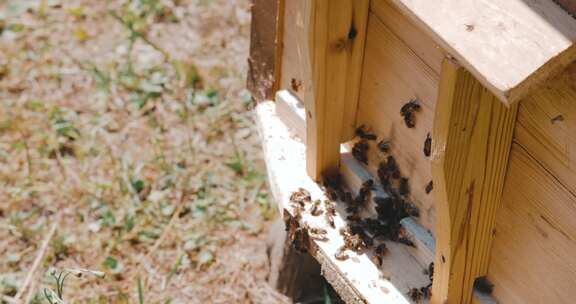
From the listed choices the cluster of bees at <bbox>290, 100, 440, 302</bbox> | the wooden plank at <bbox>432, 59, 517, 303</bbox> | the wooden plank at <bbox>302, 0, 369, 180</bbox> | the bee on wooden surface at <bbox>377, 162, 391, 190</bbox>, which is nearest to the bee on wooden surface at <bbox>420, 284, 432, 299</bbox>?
the cluster of bees at <bbox>290, 100, 440, 302</bbox>

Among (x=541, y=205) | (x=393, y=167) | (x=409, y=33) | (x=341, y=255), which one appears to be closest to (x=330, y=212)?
(x=341, y=255)

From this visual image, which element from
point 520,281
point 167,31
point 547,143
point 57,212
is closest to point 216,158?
point 57,212

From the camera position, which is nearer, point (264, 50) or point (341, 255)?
point (341, 255)

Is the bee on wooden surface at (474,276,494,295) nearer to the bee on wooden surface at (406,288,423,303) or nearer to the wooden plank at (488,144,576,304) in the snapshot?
the wooden plank at (488,144,576,304)

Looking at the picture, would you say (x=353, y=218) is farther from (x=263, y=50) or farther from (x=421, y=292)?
(x=263, y=50)

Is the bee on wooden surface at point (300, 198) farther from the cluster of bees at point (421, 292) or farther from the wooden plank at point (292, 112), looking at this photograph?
the cluster of bees at point (421, 292)
